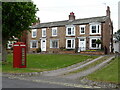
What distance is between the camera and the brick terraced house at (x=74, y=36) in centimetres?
3584

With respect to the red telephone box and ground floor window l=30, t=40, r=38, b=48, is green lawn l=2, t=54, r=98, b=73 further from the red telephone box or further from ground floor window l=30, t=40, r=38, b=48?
ground floor window l=30, t=40, r=38, b=48

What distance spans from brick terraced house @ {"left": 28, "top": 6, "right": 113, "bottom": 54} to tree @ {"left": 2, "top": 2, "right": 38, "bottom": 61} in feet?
58.2

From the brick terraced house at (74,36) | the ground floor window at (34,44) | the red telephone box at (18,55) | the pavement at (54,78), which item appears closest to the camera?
the pavement at (54,78)

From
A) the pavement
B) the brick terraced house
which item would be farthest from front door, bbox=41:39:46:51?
the pavement

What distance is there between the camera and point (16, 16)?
20109 millimetres

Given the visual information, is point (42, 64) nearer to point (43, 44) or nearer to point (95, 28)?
point (95, 28)

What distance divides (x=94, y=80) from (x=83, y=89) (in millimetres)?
1975

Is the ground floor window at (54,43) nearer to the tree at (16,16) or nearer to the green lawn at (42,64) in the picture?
the green lawn at (42,64)

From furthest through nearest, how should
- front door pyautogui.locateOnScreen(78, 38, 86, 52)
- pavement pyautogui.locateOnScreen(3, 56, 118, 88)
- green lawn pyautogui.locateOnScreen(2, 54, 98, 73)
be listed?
front door pyautogui.locateOnScreen(78, 38, 86, 52), green lawn pyautogui.locateOnScreen(2, 54, 98, 73), pavement pyautogui.locateOnScreen(3, 56, 118, 88)

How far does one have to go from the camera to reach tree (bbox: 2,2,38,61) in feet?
64.4

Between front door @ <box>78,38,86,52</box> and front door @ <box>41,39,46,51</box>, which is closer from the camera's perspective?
front door @ <box>78,38,86,52</box>

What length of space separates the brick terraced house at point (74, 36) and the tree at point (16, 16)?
698 inches

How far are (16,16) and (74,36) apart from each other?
20.6 metres

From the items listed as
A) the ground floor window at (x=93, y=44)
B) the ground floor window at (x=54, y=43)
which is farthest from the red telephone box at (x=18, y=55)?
the ground floor window at (x=54, y=43)
